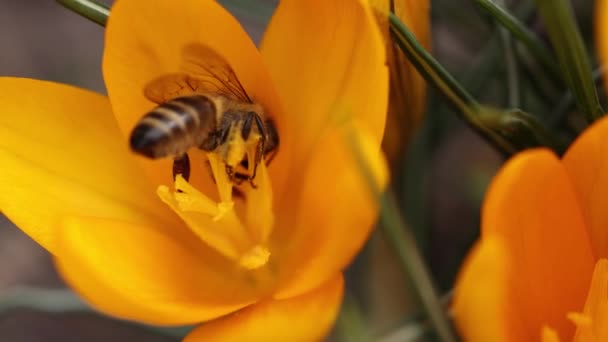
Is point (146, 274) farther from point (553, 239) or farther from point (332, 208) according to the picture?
point (553, 239)

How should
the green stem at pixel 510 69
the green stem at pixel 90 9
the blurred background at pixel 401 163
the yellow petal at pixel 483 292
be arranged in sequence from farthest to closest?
the blurred background at pixel 401 163 → the green stem at pixel 510 69 → the green stem at pixel 90 9 → the yellow petal at pixel 483 292

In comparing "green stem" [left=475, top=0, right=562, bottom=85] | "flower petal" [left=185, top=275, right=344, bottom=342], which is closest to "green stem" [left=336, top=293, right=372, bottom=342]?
"flower petal" [left=185, top=275, right=344, bottom=342]

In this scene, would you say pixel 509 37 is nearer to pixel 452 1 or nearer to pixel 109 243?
pixel 452 1


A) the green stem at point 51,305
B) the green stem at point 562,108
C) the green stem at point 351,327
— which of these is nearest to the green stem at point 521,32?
the green stem at point 562,108

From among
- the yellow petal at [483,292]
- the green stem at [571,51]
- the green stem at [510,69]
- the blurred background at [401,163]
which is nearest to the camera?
the yellow petal at [483,292]

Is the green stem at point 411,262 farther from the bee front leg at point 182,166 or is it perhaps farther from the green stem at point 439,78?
the bee front leg at point 182,166

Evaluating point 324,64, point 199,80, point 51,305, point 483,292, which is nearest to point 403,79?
point 324,64
